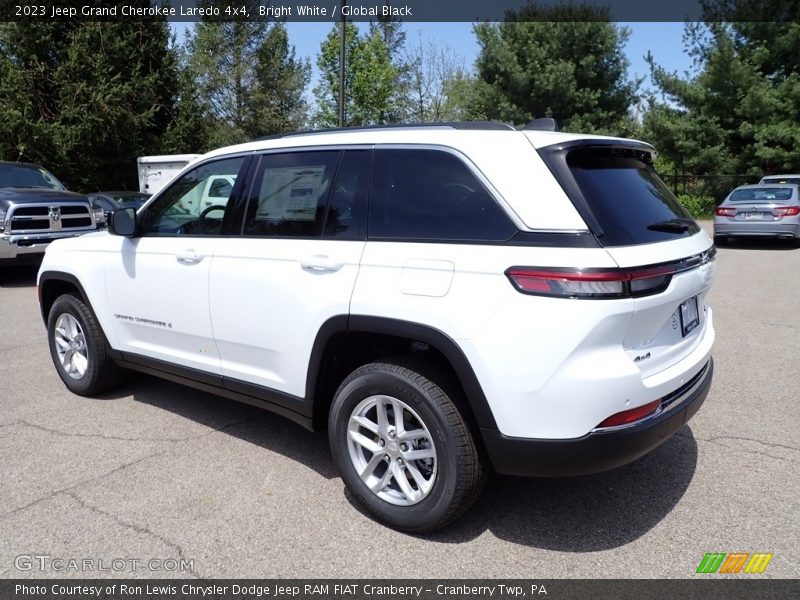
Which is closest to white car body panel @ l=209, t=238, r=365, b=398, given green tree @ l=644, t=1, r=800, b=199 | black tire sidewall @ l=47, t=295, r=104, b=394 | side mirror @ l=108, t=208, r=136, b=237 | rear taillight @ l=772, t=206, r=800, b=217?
side mirror @ l=108, t=208, r=136, b=237

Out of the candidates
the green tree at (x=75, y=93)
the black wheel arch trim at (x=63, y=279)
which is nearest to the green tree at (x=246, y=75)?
the green tree at (x=75, y=93)

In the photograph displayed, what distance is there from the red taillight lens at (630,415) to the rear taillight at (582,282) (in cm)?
49

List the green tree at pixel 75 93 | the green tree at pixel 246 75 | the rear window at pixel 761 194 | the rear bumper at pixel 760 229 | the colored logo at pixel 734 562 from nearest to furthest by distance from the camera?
the colored logo at pixel 734 562, the rear bumper at pixel 760 229, the rear window at pixel 761 194, the green tree at pixel 75 93, the green tree at pixel 246 75

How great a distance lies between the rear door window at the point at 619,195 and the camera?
8.86 ft

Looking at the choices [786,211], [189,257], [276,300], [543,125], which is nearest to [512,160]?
[543,125]

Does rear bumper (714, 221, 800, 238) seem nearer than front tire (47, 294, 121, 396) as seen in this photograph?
No

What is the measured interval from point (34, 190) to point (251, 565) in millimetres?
10503

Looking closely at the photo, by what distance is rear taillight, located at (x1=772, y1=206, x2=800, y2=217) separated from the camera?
1450 cm

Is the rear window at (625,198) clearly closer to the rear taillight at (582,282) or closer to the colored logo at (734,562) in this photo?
the rear taillight at (582,282)

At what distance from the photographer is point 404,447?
3016 mm

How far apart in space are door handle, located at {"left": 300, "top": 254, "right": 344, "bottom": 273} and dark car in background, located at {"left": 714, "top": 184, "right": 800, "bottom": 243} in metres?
14.3

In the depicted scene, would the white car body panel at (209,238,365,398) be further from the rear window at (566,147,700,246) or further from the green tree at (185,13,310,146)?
the green tree at (185,13,310,146)

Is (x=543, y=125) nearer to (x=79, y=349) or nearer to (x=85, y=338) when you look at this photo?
(x=85, y=338)

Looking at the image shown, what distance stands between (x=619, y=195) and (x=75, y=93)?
20.9 m
